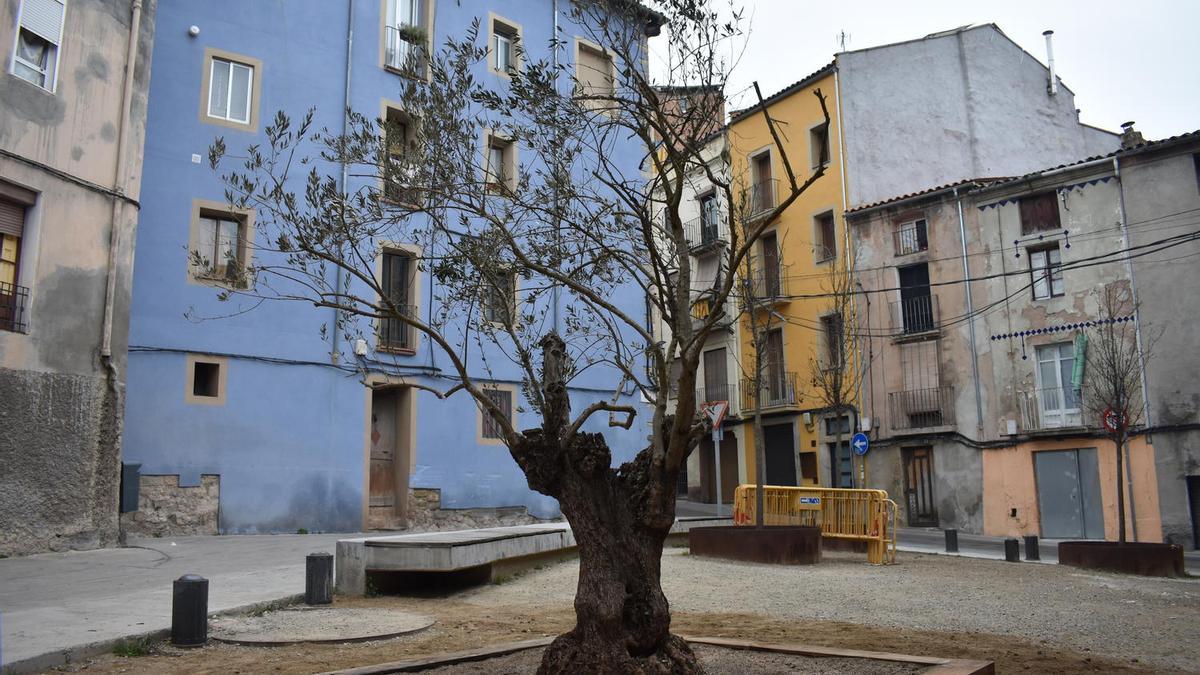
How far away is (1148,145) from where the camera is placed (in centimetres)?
2484

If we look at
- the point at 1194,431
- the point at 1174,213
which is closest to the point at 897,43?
the point at 1174,213

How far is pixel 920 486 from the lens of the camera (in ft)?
95.5

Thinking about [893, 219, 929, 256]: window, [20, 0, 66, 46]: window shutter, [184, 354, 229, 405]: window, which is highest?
[893, 219, 929, 256]: window

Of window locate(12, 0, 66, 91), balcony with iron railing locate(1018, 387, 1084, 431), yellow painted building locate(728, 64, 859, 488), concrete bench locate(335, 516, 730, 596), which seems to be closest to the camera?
concrete bench locate(335, 516, 730, 596)

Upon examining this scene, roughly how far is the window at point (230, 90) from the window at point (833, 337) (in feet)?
48.4

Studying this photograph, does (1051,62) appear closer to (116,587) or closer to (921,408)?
(921,408)

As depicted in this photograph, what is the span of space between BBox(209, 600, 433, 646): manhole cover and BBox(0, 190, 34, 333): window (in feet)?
24.2

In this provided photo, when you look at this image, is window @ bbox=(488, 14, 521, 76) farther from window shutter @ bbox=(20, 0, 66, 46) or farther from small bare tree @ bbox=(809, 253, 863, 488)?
window shutter @ bbox=(20, 0, 66, 46)

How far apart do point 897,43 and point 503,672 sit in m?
31.4

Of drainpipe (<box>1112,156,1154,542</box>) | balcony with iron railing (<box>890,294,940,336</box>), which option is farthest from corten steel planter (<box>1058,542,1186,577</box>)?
balcony with iron railing (<box>890,294,940,336</box>)

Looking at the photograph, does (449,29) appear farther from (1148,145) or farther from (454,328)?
(1148,145)

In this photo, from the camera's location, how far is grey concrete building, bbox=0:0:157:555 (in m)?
13.8

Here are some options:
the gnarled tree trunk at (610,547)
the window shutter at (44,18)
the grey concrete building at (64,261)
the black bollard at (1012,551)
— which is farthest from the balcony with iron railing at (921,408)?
the gnarled tree trunk at (610,547)

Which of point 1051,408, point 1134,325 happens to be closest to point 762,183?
point 1051,408
